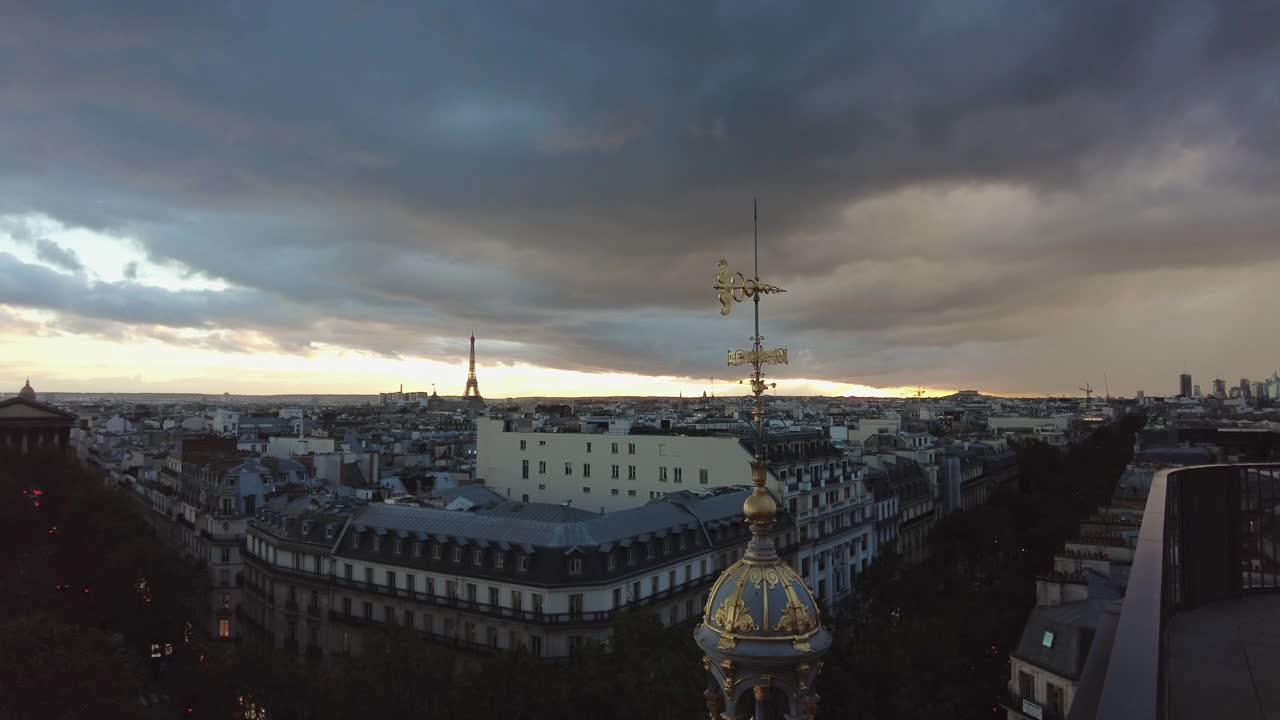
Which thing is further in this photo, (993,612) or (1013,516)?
(1013,516)

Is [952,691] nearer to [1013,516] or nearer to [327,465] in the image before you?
[1013,516]

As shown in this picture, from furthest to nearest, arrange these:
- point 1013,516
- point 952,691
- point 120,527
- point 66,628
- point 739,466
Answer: point 1013,516
point 739,466
point 120,527
point 952,691
point 66,628

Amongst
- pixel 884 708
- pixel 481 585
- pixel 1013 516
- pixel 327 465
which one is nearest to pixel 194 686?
pixel 481 585

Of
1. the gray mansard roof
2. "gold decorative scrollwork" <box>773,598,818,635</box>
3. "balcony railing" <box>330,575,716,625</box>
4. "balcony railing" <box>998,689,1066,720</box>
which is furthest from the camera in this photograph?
the gray mansard roof

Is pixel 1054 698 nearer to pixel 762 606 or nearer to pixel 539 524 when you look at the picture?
pixel 539 524

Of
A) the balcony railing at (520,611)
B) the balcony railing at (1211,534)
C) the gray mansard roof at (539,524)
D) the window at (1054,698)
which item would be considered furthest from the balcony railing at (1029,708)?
the balcony railing at (1211,534)

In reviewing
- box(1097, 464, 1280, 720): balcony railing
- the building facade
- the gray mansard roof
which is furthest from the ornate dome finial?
the gray mansard roof

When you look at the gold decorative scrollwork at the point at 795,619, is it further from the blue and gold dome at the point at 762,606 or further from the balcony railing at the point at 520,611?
the balcony railing at the point at 520,611

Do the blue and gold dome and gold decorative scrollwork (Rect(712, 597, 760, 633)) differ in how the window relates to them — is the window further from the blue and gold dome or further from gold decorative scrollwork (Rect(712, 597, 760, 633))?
gold decorative scrollwork (Rect(712, 597, 760, 633))
